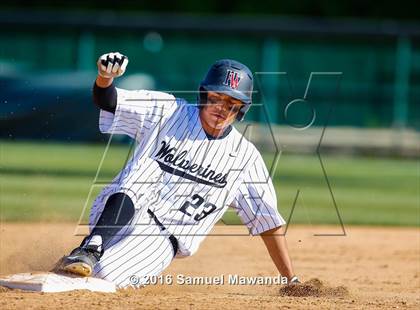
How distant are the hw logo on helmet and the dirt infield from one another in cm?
130

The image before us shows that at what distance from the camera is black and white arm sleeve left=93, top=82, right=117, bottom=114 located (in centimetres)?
567

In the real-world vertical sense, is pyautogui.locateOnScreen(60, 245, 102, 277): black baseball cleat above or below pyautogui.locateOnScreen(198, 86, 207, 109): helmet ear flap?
below

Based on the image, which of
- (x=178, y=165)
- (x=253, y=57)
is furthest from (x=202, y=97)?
(x=253, y=57)

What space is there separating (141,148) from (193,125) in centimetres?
36

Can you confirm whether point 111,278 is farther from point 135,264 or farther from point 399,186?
point 399,186

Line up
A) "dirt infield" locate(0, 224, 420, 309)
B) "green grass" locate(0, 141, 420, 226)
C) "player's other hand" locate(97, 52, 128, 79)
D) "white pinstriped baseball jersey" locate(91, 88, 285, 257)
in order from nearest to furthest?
"dirt infield" locate(0, 224, 420, 309), "player's other hand" locate(97, 52, 128, 79), "white pinstriped baseball jersey" locate(91, 88, 285, 257), "green grass" locate(0, 141, 420, 226)

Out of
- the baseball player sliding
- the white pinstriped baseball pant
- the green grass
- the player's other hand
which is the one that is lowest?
the green grass

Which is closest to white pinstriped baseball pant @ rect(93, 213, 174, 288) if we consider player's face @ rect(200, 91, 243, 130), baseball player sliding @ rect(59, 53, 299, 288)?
baseball player sliding @ rect(59, 53, 299, 288)

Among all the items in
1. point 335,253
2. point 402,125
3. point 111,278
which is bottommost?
point 402,125

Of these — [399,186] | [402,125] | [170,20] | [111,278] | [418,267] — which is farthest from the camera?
[170,20]

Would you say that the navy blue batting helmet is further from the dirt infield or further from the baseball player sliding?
the dirt infield

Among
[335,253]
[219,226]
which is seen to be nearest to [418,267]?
[335,253]

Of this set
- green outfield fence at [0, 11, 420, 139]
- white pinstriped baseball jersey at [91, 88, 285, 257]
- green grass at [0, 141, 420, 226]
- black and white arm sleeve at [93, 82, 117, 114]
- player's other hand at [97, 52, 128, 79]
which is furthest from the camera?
green outfield fence at [0, 11, 420, 139]

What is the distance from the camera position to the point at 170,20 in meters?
23.6
